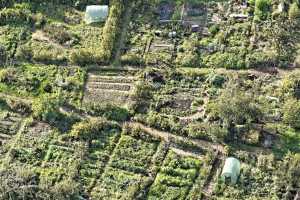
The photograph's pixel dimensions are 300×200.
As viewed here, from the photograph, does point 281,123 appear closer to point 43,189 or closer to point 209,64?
point 209,64

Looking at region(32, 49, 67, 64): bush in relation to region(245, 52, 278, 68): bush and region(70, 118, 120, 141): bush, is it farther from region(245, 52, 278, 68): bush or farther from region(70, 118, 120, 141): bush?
region(245, 52, 278, 68): bush

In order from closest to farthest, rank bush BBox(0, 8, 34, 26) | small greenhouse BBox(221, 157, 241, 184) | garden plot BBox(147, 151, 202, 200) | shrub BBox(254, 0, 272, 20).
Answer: small greenhouse BBox(221, 157, 241, 184) < garden plot BBox(147, 151, 202, 200) < shrub BBox(254, 0, 272, 20) < bush BBox(0, 8, 34, 26)

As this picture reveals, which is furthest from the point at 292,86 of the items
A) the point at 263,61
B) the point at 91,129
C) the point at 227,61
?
the point at 91,129

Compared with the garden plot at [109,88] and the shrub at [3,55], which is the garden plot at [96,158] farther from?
the shrub at [3,55]

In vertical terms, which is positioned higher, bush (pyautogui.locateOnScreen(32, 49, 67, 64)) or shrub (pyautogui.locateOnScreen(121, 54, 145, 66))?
shrub (pyautogui.locateOnScreen(121, 54, 145, 66))

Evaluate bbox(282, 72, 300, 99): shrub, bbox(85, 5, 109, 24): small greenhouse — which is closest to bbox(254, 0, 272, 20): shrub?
bbox(282, 72, 300, 99): shrub

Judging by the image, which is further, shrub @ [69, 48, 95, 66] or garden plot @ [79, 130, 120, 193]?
shrub @ [69, 48, 95, 66]

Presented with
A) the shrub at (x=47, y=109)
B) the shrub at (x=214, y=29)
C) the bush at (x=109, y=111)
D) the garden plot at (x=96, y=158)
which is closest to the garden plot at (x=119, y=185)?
the garden plot at (x=96, y=158)

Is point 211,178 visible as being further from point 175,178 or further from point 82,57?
point 82,57
